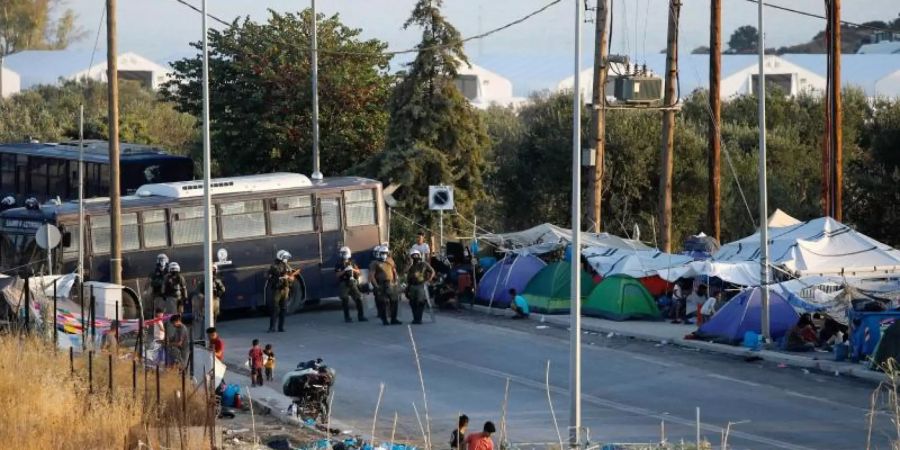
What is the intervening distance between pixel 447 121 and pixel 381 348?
1376 cm

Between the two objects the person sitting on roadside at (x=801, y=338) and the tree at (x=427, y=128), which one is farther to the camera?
the tree at (x=427, y=128)

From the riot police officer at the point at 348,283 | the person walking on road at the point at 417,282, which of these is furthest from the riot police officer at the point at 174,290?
the person walking on road at the point at 417,282

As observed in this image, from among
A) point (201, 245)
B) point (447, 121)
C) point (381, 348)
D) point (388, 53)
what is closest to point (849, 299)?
point (381, 348)

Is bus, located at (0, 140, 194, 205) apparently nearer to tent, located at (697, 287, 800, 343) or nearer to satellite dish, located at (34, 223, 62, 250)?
satellite dish, located at (34, 223, 62, 250)

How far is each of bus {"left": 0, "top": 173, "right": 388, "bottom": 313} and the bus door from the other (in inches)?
0.8

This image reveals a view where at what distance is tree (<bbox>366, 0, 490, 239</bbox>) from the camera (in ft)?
126

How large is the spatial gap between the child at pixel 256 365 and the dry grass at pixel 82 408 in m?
2.18

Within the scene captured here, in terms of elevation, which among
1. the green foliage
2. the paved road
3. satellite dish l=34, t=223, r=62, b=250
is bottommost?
the paved road

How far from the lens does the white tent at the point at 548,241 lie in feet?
106

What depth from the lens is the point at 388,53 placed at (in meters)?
44.2

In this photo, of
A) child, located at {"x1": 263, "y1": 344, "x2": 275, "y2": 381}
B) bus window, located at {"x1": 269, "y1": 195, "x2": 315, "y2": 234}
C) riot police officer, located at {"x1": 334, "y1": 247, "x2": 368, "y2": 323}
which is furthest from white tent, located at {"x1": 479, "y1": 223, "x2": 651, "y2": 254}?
child, located at {"x1": 263, "y1": 344, "x2": 275, "y2": 381}

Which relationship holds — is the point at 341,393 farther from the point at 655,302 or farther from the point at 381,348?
the point at 655,302

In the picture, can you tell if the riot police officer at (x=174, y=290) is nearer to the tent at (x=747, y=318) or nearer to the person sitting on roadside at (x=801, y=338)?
the tent at (x=747, y=318)

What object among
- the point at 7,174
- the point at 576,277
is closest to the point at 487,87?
the point at 7,174
